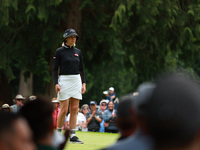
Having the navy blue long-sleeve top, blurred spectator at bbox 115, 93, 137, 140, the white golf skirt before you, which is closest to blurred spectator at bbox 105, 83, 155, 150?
blurred spectator at bbox 115, 93, 137, 140

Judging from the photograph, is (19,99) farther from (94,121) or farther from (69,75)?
(69,75)

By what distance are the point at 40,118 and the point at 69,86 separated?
6741 millimetres

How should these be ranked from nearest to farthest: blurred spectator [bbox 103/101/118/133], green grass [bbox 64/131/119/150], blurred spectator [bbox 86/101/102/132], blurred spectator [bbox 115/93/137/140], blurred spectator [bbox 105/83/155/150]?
blurred spectator [bbox 105/83/155/150]
blurred spectator [bbox 115/93/137/140]
green grass [bbox 64/131/119/150]
blurred spectator [bbox 103/101/118/133]
blurred spectator [bbox 86/101/102/132]

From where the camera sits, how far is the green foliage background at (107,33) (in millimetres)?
19719

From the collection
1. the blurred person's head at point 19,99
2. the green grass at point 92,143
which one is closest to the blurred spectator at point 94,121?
the blurred person's head at point 19,99

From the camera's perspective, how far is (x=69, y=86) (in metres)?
9.18

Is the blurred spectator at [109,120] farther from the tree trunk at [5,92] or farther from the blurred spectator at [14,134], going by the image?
the blurred spectator at [14,134]

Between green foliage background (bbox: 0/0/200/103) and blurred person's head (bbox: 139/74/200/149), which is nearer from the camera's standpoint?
blurred person's head (bbox: 139/74/200/149)

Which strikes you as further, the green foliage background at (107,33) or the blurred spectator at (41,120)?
the green foliage background at (107,33)

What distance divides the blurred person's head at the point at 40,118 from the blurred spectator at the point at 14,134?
0.37 meters

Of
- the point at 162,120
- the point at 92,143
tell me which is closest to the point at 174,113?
the point at 162,120

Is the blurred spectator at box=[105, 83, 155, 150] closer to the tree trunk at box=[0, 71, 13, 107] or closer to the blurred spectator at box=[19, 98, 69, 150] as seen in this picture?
the blurred spectator at box=[19, 98, 69, 150]

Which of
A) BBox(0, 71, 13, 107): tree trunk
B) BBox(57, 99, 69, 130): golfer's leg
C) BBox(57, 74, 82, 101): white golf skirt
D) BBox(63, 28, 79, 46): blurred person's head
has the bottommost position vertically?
BBox(57, 99, 69, 130): golfer's leg

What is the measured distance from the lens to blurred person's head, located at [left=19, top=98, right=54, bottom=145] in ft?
7.83
